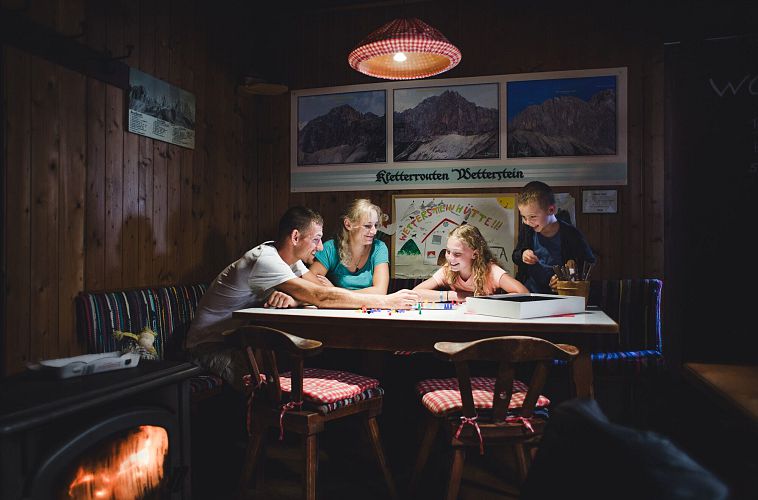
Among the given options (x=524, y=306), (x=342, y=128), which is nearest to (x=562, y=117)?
(x=342, y=128)

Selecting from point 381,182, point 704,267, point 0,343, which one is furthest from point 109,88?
point 704,267

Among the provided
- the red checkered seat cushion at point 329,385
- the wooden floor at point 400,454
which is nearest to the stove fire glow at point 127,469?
the red checkered seat cushion at point 329,385

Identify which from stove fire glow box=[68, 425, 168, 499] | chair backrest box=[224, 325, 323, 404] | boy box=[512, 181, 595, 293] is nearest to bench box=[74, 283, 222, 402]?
chair backrest box=[224, 325, 323, 404]

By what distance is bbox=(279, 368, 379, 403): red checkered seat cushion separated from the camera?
245 cm

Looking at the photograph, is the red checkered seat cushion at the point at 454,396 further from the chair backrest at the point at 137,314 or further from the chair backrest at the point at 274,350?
the chair backrest at the point at 137,314

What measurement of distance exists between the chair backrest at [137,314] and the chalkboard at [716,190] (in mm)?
2766

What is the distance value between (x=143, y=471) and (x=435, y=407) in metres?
1.13

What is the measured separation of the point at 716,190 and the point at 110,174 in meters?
3.11

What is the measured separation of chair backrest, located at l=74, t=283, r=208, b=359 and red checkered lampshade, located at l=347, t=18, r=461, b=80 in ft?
6.02

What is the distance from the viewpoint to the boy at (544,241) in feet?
14.4

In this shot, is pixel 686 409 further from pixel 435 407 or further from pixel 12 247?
pixel 12 247

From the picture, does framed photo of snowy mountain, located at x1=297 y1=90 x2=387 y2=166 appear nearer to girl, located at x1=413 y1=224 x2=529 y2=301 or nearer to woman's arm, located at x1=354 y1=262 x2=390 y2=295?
woman's arm, located at x1=354 y1=262 x2=390 y2=295

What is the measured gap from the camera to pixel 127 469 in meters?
1.70

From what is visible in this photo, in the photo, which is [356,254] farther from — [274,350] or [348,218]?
[274,350]
